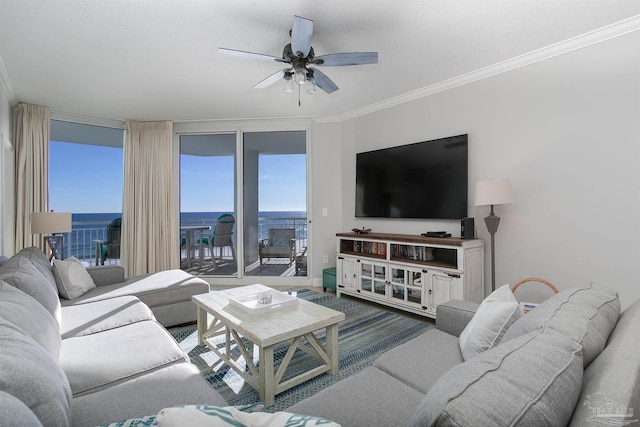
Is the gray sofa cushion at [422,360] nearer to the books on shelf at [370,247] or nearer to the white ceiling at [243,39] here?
the books on shelf at [370,247]

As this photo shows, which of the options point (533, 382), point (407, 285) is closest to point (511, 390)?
point (533, 382)

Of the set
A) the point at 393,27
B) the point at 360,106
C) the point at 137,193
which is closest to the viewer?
the point at 393,27

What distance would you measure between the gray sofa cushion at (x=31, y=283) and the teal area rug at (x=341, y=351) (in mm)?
975

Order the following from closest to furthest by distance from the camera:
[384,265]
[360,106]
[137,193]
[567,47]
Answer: [567,47], [384,265], [360,106], [137,193]

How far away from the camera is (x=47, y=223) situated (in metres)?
3.13

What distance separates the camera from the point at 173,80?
10.6ft

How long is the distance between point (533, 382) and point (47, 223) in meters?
4.05

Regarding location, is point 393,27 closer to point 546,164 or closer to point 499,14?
point 499,14

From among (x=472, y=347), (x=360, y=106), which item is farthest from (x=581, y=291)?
(x=360, y=106)

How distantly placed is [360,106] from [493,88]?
1.61m

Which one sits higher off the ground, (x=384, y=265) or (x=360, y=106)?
(x=360, y=106)

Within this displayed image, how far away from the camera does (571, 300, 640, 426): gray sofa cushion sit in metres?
0.59

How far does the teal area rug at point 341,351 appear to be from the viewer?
1.90 meters

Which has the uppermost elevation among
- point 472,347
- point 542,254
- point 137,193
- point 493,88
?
point 493,88
